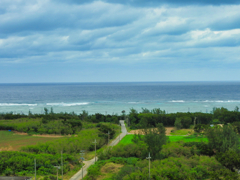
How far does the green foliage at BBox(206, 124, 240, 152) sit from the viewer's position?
30.0m

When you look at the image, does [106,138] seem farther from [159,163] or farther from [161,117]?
[161,117]

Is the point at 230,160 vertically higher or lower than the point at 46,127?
lower

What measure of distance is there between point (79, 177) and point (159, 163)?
9264 mm

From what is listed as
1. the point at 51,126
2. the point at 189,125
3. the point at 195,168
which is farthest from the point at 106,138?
the point at 189,125

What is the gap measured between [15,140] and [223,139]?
3571 centimetres

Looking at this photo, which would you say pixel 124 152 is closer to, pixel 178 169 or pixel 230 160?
pixel 178 169

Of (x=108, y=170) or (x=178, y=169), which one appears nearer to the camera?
(x=178, y=169)

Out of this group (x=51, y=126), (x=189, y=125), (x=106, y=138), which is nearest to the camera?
(x=106, y=138)

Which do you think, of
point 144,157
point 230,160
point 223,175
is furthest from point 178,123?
point 223,175

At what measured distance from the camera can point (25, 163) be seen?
26.6 meters

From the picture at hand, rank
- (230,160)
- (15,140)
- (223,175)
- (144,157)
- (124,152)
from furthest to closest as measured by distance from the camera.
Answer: (15,140)
(124,152)
(144,157)
(230,160)
(223,175)

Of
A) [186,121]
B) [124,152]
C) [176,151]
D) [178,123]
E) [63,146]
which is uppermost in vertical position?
[186,121]

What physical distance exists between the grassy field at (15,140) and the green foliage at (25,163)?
29.9ft

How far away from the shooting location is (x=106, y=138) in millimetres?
42000
